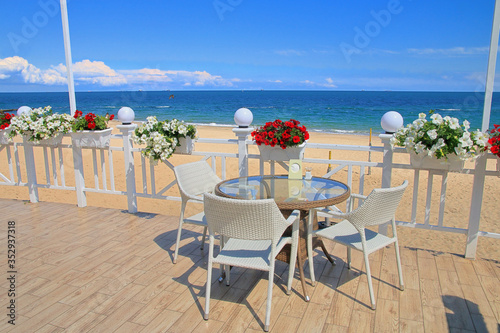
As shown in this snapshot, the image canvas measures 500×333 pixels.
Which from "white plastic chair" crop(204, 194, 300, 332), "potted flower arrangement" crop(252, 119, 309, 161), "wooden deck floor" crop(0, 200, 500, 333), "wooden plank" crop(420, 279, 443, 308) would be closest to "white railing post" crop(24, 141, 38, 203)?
"wooden deck floor" crop(0, 200, 500, 333)

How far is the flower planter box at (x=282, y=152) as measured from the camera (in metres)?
3.32

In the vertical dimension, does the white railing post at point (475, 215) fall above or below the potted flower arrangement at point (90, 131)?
below

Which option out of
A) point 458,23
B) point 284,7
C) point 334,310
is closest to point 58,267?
point 334,310

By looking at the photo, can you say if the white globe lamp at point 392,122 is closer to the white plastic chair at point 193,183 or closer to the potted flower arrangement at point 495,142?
the potted flower arrangement at point 495,142

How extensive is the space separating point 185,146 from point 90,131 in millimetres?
1239

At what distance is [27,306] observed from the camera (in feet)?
7.36

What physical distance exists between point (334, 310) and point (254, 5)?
28.3 metres

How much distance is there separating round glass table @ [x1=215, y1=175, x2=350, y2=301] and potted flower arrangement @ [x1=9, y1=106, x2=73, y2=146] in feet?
8.15

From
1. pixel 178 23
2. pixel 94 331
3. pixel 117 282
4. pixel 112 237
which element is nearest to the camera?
pixel 94 331

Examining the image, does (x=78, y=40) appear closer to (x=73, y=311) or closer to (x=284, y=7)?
(x=284, y=7)

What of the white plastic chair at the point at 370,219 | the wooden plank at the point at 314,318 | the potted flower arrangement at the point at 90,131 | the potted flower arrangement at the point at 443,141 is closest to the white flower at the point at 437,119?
the potted flower arrangement at the point at 443,141

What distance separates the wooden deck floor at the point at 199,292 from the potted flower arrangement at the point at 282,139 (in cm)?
96

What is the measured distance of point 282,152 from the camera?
11.0ft

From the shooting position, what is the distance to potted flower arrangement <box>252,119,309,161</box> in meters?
3.21
